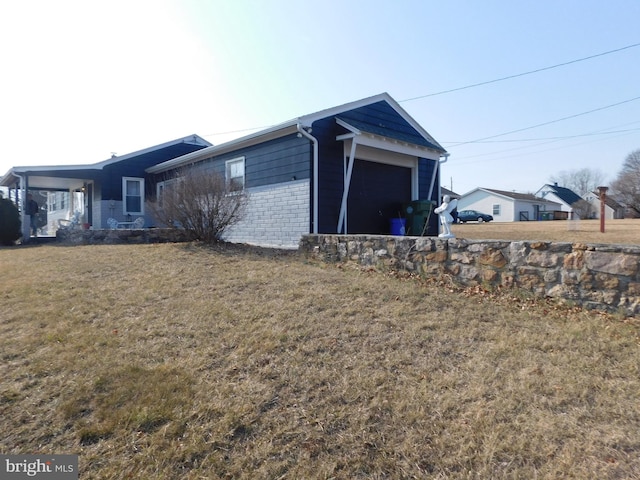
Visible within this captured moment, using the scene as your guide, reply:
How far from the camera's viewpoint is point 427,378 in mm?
2859

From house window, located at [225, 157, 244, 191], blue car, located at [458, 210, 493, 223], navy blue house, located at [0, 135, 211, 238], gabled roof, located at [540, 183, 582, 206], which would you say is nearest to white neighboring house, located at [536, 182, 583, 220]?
gabled roof, located at [540, 183, 582, 206]

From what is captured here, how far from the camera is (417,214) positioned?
34.2 ft

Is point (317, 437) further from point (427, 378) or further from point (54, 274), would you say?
point (54, 274)

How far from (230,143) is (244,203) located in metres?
2.57

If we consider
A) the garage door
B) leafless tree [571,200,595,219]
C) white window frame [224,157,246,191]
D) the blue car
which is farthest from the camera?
leafless tree [571,200,595,219]

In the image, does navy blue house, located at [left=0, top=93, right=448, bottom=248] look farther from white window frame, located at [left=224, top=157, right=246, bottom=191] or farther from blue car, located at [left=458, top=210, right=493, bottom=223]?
blue car, located at [left=458, top=210, right=493, bottom=223]

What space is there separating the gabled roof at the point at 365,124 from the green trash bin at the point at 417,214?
155 centimetres

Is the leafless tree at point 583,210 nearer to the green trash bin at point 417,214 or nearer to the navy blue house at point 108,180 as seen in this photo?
the green trash bin at point 417,214

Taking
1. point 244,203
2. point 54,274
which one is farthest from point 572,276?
point 54,274

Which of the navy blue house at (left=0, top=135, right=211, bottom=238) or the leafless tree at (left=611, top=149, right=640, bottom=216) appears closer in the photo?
the navy blue house at (left=0, top=135, right=211, bottom=238)

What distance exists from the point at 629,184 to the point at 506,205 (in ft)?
56.4

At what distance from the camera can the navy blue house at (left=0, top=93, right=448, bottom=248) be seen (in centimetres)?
888

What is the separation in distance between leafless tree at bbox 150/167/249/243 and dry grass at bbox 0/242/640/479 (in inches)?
139

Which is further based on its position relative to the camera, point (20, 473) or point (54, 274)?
point (54, 274)
